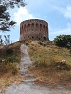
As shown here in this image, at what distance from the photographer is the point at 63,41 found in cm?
4594

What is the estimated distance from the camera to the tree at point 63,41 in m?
45.8

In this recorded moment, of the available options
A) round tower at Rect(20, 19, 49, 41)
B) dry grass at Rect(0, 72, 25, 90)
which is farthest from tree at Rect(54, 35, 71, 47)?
dry grass at Rect(0, 72, 25, 90)

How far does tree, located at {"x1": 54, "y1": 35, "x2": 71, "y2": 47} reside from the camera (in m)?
45.8

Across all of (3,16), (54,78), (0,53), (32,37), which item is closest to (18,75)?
(54,78)

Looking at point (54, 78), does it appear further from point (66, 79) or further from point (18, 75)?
point (18, 75)

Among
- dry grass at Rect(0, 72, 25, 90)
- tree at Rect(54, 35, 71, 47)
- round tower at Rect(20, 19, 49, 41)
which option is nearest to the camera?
dry grass at Rect(0, 72, 25, 90)

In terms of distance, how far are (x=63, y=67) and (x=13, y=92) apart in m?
7.16

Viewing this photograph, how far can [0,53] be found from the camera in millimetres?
36906

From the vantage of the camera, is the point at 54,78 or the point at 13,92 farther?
the point at 54,78

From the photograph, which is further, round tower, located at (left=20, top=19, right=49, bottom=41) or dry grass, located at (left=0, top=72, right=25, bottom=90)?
round tower, located at (left=20, top=19, right=49, bottom=41)

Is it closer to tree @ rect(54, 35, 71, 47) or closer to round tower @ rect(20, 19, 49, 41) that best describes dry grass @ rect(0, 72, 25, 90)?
tree @ rect(54, 35, 71, 47)

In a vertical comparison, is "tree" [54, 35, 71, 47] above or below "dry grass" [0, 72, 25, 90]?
above

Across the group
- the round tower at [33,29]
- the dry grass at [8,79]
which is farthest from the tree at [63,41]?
the dry grass at [8,79]

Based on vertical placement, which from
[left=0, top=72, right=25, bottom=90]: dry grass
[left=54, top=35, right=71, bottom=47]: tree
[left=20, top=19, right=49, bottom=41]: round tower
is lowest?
[left=0, top=72, right=25, bottom=90]: dry grass
